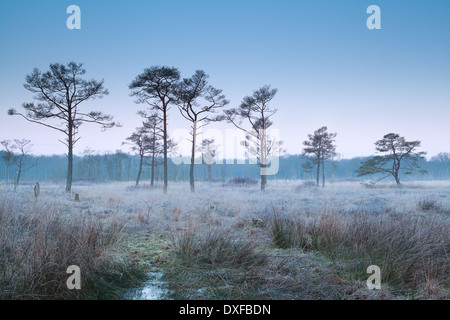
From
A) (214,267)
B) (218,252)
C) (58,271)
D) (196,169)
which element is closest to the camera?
(58,271)

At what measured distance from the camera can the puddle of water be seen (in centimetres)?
228

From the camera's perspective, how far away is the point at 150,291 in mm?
2379

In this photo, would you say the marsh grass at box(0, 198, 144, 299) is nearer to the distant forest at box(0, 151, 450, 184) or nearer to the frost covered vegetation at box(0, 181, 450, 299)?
the frost covered vegetation at box(0, 181, 450, 299)

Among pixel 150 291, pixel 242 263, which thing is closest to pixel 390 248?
pixel 242 263

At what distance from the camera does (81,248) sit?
9.07 feet

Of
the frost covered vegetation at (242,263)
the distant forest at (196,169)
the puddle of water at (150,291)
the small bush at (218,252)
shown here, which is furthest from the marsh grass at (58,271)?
the distant forest at (196,169)

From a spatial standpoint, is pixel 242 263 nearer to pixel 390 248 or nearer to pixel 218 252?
pixel 218 252

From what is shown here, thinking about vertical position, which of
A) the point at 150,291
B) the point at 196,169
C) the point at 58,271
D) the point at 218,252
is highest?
the point at 58,271

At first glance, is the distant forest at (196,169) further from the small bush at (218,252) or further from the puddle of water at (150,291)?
the puddle of water at (150,291)

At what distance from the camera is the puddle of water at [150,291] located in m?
2.28

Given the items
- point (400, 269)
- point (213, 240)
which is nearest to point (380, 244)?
point (400, 269)
